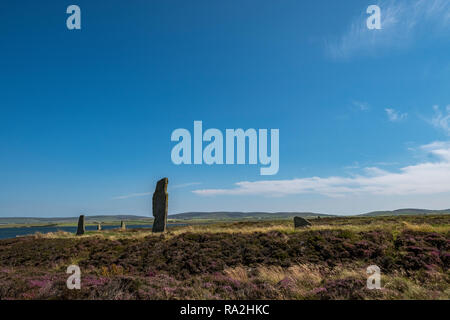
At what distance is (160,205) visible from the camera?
2834 cm

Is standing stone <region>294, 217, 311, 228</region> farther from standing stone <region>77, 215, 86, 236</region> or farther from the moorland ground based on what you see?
standing stone <region>77, 215, 86, 236</region>

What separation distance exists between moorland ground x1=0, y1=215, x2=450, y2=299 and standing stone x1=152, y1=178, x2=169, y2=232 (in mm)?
5266

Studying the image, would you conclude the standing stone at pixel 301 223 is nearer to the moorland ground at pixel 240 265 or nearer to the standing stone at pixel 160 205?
the moorland ground at pixel 240 265

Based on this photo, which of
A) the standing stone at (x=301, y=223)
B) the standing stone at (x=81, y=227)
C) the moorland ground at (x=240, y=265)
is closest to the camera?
the moorland ground at (x=240, y=265)

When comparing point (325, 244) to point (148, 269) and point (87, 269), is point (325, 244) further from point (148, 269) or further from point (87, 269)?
point (87, 269)

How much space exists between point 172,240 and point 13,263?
39.2 ft

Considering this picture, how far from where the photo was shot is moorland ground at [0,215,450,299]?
846 centimetres

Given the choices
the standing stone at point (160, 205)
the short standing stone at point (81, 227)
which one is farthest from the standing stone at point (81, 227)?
the standing stone at point (160, 205)

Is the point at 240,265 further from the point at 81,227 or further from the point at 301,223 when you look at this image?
the point at 81,227

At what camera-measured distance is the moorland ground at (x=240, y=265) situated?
8461 millimetres

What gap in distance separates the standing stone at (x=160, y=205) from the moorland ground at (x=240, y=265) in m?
5.27

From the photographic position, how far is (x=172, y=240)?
2116cm
